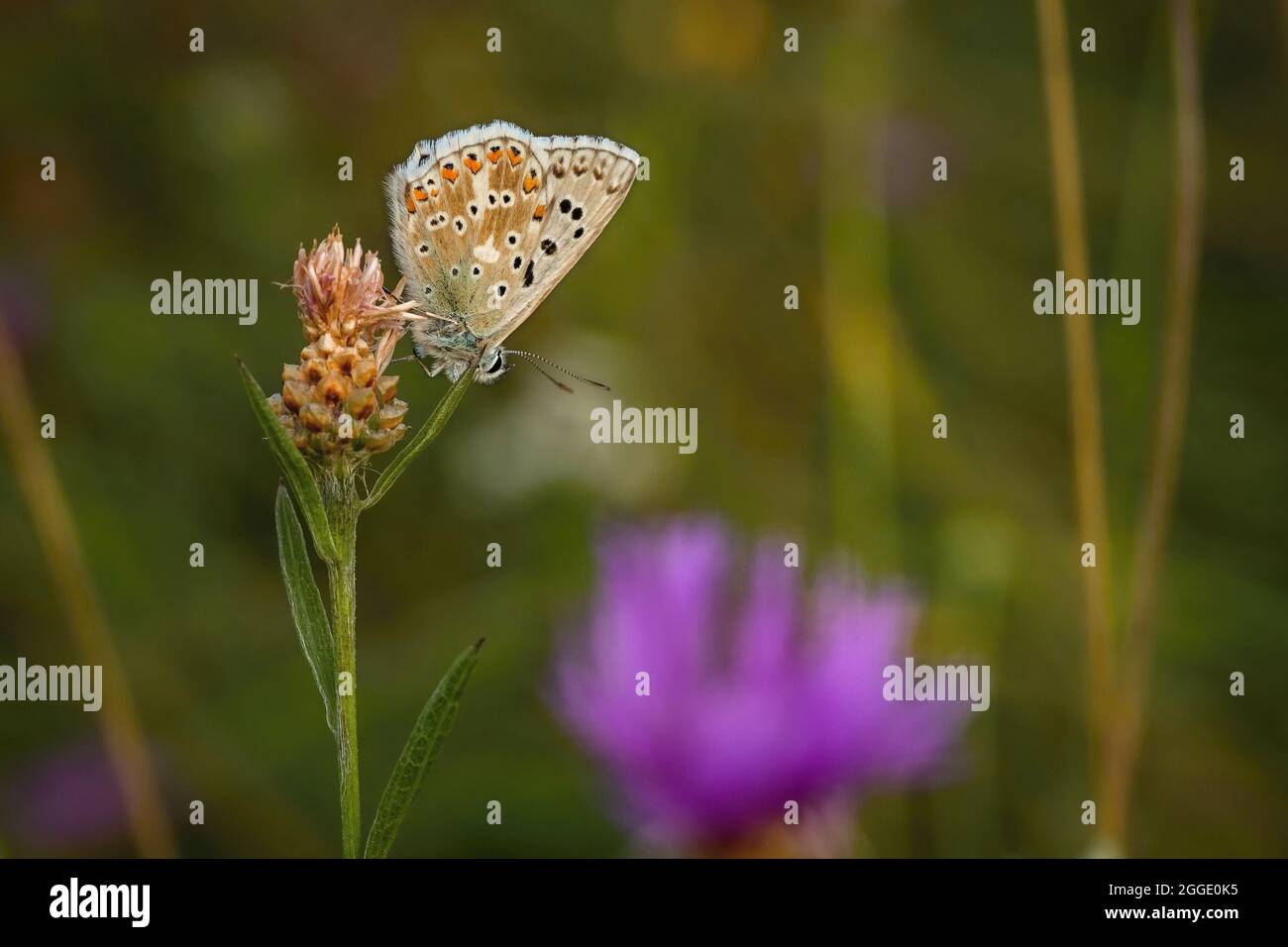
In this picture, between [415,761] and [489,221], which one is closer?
[415,761]

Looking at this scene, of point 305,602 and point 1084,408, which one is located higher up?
point 1084,408

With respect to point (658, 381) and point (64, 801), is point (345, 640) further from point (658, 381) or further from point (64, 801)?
point (658, 381)

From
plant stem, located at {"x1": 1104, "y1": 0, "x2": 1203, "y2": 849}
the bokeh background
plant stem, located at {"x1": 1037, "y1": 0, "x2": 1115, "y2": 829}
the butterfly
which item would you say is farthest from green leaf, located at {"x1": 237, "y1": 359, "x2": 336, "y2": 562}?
the bokeh background

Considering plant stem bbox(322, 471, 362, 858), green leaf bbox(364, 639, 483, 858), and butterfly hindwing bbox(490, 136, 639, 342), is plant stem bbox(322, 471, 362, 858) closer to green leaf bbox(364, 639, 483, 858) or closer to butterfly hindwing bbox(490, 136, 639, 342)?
green leaf bbox(364, 639, 483, 858)

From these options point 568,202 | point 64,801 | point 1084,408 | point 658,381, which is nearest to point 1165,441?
point 1084,408
